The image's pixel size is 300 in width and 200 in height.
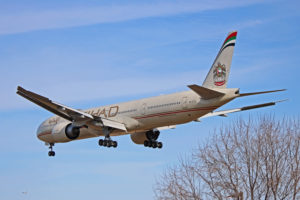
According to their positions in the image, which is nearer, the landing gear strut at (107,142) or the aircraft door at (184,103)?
the aircraft door at (184,103)

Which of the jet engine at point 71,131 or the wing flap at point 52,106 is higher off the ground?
the wing flap at point 52,106

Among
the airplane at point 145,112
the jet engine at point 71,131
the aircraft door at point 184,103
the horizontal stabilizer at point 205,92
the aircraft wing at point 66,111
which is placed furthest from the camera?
the jet engine at point 71,131

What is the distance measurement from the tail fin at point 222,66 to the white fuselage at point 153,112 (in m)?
1.50

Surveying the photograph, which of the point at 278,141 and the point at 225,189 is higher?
the point at 278,141

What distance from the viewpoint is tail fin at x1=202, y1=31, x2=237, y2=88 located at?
150 feet

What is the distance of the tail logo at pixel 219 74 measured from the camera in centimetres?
4572

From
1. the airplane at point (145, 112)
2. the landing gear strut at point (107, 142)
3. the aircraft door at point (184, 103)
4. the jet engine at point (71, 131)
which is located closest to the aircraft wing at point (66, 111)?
the airplane at point (145, 112)

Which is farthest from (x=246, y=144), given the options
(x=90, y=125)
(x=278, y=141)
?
(x=90, y=125)

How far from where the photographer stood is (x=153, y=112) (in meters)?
48.7

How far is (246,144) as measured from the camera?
152 feet

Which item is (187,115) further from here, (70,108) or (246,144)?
(70,108)

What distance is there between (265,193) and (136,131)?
43.1 feet

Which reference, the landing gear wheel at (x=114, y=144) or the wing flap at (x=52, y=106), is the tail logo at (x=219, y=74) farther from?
the wing flap at (x=52, y=106)

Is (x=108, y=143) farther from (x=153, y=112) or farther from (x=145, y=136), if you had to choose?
(x=153, y=112)
